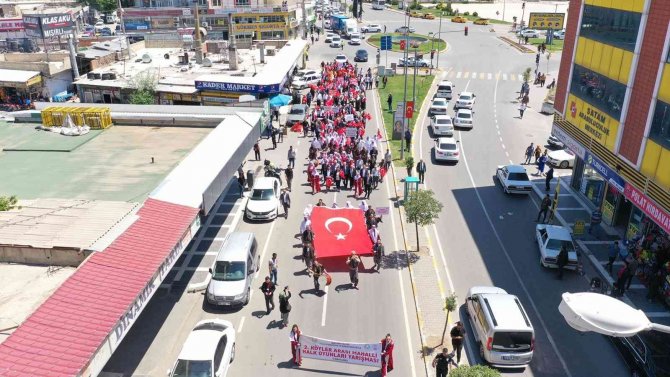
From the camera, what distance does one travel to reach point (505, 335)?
16.7 metres

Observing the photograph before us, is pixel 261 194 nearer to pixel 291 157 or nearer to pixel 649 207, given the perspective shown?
pixel 291 157

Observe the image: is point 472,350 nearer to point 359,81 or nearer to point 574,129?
point 574,129

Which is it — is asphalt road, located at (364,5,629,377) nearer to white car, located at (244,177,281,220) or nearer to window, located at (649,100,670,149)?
window, located at (649,100,670,149)

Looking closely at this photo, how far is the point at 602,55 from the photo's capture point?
25.6m

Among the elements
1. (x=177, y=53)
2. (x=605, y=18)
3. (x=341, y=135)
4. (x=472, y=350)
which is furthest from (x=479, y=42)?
(x=472, y=350)

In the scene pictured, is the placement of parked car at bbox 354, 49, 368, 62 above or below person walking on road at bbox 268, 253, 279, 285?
above

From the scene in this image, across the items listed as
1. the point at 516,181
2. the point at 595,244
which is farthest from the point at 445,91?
the point at 595,244

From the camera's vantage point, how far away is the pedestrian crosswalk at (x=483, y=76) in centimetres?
6462

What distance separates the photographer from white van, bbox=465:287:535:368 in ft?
54.8

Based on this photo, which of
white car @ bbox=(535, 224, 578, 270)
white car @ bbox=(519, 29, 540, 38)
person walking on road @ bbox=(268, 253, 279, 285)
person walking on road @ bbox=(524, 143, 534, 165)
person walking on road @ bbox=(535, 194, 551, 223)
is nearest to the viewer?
person walking on road @ bbox=(268, 253, 279, 285)

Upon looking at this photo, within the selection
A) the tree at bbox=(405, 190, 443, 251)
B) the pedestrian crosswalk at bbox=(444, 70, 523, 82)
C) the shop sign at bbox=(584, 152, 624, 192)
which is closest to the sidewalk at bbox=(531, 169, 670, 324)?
the shop sign at bbox=(584, 152, 624, 192)

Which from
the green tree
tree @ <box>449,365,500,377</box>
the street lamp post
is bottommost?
tree @ <box>449,365,500,377</box>

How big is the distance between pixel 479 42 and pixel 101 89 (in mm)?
64629

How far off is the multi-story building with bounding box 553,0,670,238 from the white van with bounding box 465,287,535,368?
7.31 meters
